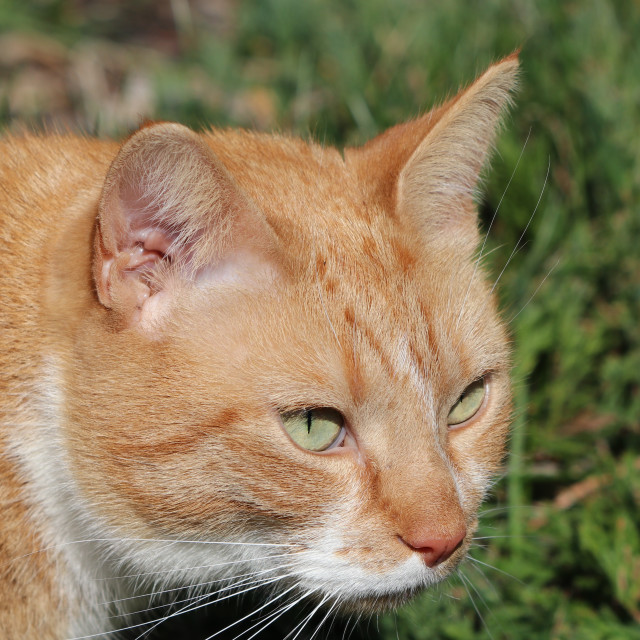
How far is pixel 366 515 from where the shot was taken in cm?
213

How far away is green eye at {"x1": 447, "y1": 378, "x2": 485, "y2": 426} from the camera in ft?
8.14

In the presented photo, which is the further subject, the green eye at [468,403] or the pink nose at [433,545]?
the green eye at [468,403]

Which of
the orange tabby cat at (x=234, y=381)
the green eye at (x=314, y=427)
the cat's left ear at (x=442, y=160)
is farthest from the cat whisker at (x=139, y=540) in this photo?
the cat's left ear at (x=442, y=160)

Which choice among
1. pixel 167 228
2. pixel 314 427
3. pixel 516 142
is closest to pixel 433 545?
pixel 314 427

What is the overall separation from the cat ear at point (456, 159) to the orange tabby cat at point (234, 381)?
1cm

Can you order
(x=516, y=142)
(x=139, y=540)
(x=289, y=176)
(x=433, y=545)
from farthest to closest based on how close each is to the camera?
(x=516, y=142), (x=289, y=176), (x=139, y=540), (x=433, y=545)

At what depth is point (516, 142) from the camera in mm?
4297

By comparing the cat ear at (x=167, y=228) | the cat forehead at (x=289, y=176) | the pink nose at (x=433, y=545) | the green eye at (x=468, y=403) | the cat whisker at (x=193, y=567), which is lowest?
the pink nose at (x=433, y=545)

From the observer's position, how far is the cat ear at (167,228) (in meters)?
2.00

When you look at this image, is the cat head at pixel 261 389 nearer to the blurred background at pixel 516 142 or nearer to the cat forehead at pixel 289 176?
the cat forehead at pixel 289 176

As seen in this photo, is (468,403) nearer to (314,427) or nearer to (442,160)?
(314,427)

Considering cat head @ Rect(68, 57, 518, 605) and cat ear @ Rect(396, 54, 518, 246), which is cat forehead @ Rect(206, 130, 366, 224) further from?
cat ear @ Rect(396, 54, 518, 246)

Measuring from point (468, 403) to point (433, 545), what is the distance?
21.0 inches

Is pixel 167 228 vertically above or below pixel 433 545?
above
